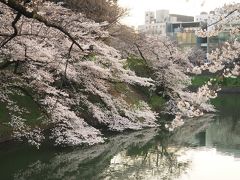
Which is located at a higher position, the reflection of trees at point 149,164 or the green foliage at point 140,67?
the green foliage at point 140,67

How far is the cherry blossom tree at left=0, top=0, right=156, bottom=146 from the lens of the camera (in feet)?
52.7

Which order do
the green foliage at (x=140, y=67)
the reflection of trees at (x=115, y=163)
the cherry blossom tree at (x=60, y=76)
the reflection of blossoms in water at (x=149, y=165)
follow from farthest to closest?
the green foliage at (x=140, y=67) < the cherry blossom tree at (x=60, y=76) < the reflection of blossoms in water at (x=149, y=165) < the reflection of trees at (x=115, y=163)

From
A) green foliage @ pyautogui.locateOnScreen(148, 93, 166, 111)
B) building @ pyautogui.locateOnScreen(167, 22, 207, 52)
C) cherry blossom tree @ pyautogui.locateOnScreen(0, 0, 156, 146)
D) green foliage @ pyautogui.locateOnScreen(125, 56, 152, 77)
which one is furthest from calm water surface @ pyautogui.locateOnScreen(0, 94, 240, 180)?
building @ pyautogui.locateOnScreen(167, 22, 207, 52)

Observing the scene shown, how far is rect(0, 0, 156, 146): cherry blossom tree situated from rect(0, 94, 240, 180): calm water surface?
68 cm

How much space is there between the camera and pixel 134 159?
1833 cm

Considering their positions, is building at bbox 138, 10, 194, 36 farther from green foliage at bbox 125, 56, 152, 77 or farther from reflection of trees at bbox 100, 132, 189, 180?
reflection of trees at bbox 100, 132, 189, 180

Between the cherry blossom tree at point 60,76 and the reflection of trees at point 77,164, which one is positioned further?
the cherry blossom tree at point 60,76

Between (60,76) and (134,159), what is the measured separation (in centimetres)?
495

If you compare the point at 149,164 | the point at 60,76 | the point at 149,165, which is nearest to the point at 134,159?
the point at 149,164

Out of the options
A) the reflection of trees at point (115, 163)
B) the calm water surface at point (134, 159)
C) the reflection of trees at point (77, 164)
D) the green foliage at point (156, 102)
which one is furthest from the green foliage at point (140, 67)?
the reflection of trees at point (77, 164)

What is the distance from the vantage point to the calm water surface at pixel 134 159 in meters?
15.4

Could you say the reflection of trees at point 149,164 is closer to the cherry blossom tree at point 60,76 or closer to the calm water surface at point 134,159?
the calm water surface at point 134,159

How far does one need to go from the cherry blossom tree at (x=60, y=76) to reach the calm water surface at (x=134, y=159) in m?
0.68

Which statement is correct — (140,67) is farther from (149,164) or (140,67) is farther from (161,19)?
(161,19)
